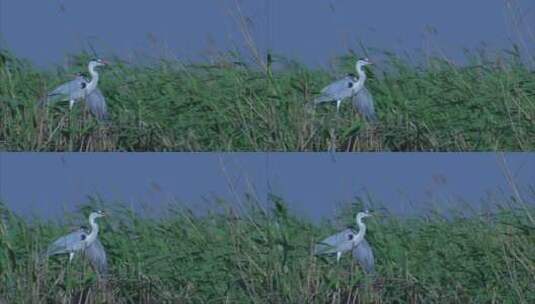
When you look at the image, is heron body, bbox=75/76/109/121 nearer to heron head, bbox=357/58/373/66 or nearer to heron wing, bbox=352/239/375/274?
heron head, bbox=357/58/373/66

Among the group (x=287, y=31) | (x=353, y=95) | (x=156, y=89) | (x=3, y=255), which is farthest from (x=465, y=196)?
(x=3, y=255)

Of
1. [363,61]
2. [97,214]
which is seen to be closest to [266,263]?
[97,214]

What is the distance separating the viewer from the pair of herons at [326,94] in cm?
674

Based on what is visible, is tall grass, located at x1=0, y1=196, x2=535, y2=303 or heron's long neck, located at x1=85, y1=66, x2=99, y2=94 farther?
heron's long neck, located at x1=85, y1=66, x2=99, y2=94

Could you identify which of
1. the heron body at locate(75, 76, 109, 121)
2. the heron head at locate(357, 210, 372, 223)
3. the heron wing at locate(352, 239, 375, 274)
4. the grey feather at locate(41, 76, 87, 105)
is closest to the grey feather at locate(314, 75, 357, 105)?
the heron head at locate(357, 210, 372, 223)

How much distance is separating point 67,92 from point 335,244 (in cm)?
146

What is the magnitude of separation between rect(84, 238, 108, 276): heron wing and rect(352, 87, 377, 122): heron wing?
1.39 meters

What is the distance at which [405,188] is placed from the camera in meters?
6.71

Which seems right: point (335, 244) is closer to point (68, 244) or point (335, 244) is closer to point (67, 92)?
point (68, 244)

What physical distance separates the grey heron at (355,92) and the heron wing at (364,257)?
0.61m

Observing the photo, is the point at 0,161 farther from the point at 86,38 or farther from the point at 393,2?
the point at 393,2

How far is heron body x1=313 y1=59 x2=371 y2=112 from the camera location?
6.73 meters

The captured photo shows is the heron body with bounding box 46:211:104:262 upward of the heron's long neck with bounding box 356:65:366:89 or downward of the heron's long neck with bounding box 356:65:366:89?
downward

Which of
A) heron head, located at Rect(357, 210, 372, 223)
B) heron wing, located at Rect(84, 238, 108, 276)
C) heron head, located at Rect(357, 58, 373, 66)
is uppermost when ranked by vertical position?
heron head, located at Rect(357, 58, 373, 66)
